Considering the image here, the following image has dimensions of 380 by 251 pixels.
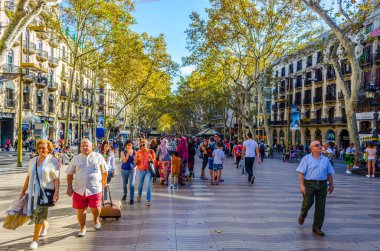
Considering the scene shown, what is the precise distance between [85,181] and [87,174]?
112 millimetres

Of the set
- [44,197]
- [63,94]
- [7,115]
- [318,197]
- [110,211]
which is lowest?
[110,211]

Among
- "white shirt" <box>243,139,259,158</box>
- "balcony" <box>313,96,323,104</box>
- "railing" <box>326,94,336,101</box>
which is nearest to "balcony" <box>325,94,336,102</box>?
"railing" <box>326,94,336,101</box>


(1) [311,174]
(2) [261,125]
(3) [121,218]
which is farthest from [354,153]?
(2) [261,125]

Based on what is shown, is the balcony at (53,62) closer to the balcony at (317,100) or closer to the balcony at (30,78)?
the balcony at (30,78)

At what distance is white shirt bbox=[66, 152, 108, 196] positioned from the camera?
5527 millimetres

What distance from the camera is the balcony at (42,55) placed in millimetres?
36944

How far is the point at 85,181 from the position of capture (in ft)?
18.1

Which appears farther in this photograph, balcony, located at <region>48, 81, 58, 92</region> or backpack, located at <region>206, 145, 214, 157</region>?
balcony, located at <region>48, 81, 58, 92</region>

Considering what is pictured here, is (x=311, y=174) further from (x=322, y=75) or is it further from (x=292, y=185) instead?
(x=322, y=75)

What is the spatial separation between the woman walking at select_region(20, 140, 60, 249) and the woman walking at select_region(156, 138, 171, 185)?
6004 millimetres

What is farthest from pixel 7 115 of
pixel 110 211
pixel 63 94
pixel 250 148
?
pixel 110 211

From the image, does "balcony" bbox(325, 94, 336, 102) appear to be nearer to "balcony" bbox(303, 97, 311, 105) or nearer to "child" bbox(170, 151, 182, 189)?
"balcony" bbox(303, 97, 311, 105)

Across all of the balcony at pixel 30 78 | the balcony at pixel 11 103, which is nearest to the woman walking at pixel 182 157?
the balcony at pixel 11 103

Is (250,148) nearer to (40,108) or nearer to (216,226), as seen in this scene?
(216,226)
